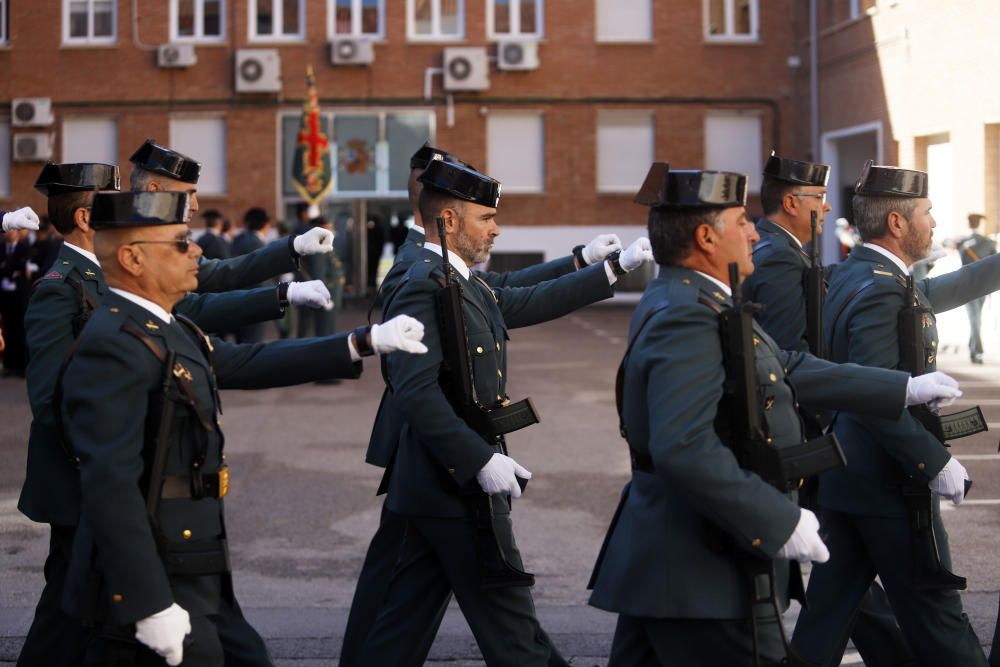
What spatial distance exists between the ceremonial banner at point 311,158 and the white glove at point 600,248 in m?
22.2

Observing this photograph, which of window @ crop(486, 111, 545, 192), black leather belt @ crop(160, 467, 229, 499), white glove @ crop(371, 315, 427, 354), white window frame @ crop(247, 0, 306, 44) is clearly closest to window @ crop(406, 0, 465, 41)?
window @ crop(486, 111, 545, 192)

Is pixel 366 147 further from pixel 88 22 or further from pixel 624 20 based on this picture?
pixel 88 22

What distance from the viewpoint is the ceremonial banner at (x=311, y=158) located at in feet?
94.4

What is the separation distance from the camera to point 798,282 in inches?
243

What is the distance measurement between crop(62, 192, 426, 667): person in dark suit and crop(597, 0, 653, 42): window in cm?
3031

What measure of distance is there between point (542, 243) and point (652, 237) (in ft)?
96.8

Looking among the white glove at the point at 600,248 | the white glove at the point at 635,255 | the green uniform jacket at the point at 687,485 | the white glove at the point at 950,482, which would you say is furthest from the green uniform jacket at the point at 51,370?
the white glove at the point at 950,482

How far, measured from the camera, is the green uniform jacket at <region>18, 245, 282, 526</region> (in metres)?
5.11

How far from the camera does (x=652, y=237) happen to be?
13.9 ft

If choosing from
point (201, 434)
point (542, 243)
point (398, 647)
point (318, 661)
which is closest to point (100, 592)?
point (201, 434)

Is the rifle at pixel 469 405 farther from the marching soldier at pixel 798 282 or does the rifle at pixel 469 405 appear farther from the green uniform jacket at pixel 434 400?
the marching soldier at pixel 798 282

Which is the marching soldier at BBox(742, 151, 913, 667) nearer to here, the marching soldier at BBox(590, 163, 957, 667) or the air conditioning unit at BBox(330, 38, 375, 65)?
the marching soldier at BBox(590, 163, 957, 667)

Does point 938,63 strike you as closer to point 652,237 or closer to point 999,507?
point 999,507

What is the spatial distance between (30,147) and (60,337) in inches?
1170
